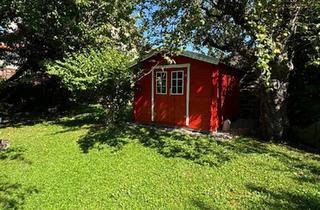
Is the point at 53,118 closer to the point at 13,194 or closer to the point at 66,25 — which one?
the point at 66,25

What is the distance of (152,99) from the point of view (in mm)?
13570

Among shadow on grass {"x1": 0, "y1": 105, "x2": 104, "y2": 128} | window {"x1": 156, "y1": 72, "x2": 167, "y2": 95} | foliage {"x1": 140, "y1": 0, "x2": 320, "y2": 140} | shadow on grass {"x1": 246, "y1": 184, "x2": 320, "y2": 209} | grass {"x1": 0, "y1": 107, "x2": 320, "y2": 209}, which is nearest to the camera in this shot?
shadow on grass {"x1": 246, "y1": 184, "x2": 320, "y2": 209}

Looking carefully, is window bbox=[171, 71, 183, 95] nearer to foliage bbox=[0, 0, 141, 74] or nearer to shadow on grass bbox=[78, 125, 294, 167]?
shadow on grass bbox=[78, 125, 294, 167]

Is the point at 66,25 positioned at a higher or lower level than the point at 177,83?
higher

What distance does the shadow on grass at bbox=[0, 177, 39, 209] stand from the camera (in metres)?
6.27

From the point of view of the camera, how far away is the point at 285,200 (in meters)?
6.08

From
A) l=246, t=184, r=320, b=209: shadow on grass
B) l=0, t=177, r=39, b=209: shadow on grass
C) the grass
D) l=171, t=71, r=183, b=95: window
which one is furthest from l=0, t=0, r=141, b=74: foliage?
l=246, t=184, r=320, b=209: shadow on grass

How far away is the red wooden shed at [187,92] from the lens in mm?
11734

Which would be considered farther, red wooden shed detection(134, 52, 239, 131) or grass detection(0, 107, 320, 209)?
red wooden shed detection(134, 52, 239, 131)

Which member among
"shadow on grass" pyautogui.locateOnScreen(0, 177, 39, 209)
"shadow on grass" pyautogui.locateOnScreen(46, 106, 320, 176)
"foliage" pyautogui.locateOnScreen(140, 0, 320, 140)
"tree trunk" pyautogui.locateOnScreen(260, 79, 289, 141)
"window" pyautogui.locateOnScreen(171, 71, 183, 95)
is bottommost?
"shadow on grass" pyautogui.locateOnScreen(0, 177, 39, 209)

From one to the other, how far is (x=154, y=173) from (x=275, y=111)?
5.12m

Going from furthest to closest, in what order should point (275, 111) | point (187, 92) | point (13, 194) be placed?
point (187, 92), point (275, 111), point (13, 194)

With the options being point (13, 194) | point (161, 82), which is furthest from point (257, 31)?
point (13, 194)

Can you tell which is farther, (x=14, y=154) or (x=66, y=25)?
(x=66, y=25)
